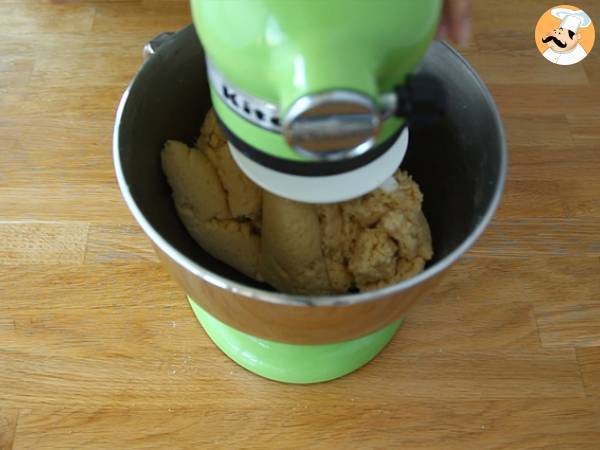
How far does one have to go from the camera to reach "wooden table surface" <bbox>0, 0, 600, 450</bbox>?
64cm

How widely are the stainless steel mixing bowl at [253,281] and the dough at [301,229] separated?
27 mm

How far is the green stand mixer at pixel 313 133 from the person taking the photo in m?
0.36

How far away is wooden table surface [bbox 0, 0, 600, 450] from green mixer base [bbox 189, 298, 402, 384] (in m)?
0.02

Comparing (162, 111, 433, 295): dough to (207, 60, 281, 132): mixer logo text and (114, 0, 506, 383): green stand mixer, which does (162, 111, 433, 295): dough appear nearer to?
(114, 0, 506, 383): green stand mixer

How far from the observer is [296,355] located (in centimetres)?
64

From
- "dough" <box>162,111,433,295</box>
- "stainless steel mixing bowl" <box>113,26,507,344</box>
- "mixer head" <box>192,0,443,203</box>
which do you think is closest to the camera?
"mixer head" <box>192,0,443,203</box>

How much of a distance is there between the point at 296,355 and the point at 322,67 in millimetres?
374

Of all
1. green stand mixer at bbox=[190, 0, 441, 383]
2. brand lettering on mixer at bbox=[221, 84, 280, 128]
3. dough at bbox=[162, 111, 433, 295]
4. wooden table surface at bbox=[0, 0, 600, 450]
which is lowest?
wooden table surface at bbox=[0, 0, 600, 450]

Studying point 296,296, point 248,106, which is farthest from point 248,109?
point 296,296

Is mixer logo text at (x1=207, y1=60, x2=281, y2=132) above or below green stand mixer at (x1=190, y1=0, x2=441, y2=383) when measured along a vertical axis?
below

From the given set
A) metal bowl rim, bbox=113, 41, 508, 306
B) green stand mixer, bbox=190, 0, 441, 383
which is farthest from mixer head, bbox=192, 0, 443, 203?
metal bowl rim, bbox=113, 41, 508, 306

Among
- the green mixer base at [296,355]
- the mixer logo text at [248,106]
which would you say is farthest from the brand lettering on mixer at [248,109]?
the green mixer base at [296,355]

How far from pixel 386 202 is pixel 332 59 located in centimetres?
28

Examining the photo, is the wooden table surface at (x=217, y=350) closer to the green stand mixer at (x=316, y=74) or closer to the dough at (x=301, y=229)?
the dough at (x=301, y=229)
